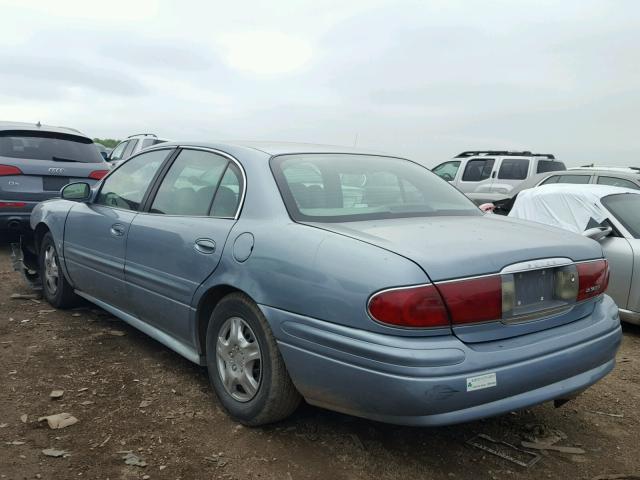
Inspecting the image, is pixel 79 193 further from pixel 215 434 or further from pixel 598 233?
pixel 598 233

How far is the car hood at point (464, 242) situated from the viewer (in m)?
2.40

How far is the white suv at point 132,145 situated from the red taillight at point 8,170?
6845 mm

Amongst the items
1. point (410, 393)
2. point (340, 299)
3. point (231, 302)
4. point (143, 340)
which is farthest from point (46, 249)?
point (410, 393)

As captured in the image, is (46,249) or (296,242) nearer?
(296,242)

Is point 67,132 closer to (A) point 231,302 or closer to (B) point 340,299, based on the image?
(A) point 231,302

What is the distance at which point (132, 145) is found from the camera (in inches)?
608

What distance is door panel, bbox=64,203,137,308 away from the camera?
13.2 feet

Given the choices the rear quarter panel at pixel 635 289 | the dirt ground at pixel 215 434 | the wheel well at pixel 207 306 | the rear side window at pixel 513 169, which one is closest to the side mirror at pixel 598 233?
the rear quarter panel at pixel 635 289

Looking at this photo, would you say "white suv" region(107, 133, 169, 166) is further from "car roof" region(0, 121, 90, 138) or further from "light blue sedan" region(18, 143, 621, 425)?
"light blue sedan" region(18, 143, 621, 425)

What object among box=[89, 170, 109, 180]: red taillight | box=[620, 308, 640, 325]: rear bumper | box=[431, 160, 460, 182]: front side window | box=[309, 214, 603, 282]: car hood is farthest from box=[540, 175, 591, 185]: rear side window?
box=[89, 170, 109, 180]: red taillight

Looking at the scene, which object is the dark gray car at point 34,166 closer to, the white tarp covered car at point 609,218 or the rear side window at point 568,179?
the white tarp covered car at point 609,218

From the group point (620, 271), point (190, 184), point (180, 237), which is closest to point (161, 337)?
point (180, 237)

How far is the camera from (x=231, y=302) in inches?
120

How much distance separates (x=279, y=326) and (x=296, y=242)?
39cm
